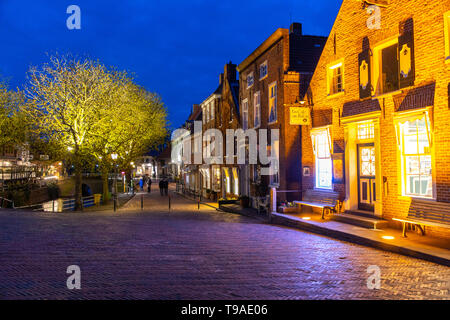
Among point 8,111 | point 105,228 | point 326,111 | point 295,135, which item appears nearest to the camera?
point 105,228

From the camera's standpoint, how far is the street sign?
15.7m

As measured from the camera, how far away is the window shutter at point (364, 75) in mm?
12648

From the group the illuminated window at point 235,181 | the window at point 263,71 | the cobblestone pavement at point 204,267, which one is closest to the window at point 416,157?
the cobblestone pavement at point 204,267

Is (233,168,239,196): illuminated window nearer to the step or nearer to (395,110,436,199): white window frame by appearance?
the step

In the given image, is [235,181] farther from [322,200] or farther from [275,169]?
[322,200]

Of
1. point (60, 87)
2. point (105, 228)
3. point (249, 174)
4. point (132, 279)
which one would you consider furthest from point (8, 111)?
point (132, 279)

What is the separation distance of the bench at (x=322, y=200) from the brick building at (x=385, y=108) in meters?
0.33

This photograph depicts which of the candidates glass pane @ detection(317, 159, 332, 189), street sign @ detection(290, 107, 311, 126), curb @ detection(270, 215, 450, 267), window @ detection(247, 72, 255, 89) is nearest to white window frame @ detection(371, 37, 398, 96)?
street sign @ detection(290, 107, 311, 126)

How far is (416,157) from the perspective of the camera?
11016 mm

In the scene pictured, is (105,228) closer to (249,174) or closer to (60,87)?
(249,174)

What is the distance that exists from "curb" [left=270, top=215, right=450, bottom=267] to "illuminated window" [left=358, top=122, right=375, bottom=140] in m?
3.72

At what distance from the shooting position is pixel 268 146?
2055 centimetres

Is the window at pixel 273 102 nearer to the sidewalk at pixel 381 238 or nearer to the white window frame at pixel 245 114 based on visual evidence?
the white window frame at pixel 245 114
